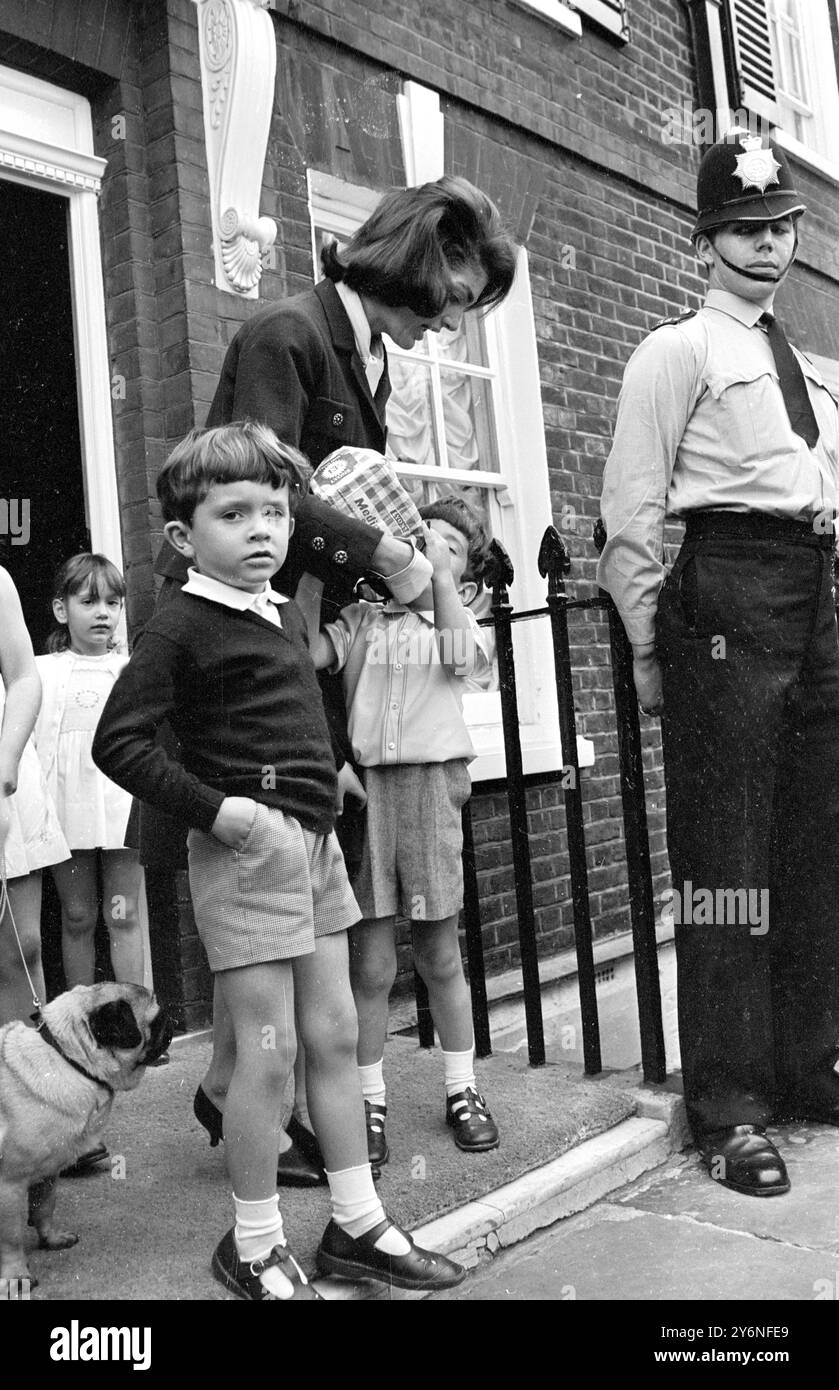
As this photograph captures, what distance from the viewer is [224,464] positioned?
2326mm

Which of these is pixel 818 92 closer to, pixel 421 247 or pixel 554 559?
pixel 554 559

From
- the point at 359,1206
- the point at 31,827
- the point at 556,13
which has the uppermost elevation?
the point at 556,13

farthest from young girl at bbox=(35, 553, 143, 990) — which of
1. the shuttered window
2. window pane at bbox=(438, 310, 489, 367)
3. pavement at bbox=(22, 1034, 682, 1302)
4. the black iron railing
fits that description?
the shuttered window

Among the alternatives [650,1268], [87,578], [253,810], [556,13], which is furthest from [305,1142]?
[556,13]

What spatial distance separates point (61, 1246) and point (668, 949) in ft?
12.6

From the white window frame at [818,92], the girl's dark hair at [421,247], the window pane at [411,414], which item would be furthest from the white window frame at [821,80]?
the girl's dark hair at [421,247]

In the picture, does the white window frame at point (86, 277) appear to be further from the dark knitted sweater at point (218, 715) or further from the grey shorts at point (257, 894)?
the grey shorts at point (257, 894)

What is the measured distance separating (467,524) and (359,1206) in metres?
1.63

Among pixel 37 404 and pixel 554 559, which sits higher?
pixel 37 404

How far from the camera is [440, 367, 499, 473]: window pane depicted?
5.57 meters

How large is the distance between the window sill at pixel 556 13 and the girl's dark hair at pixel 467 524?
3.67m

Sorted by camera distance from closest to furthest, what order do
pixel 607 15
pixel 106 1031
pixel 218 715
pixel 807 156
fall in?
pixel 218 715 < pixel 106 1031 < pixel 607 15 < pixel 807 156

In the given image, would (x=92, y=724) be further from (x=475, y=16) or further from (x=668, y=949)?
(x=475, y=16)

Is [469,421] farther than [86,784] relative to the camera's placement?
Yes
